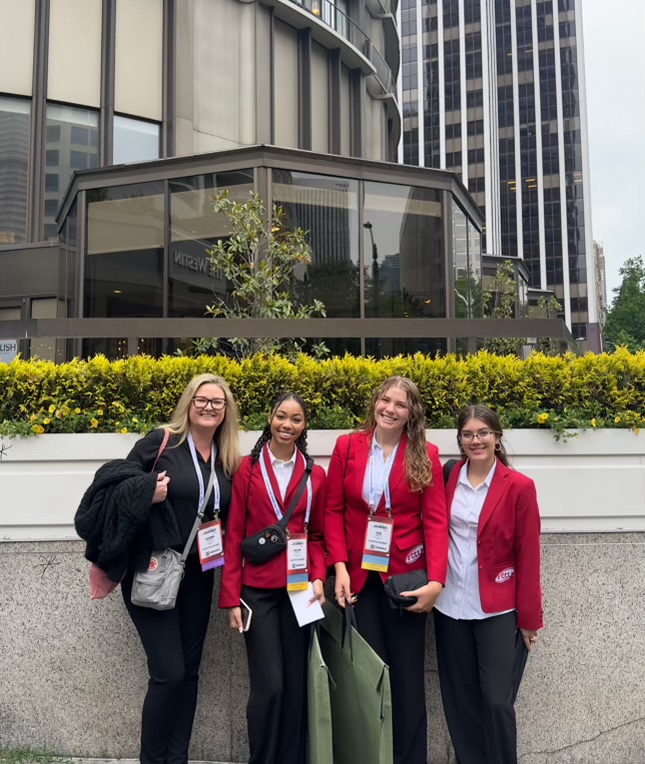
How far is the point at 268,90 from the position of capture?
16109mm

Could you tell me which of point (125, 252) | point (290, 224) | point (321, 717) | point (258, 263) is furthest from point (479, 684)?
point (125, 252)

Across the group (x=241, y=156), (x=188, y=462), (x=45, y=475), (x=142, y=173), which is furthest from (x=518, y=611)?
(x=142, y=173)

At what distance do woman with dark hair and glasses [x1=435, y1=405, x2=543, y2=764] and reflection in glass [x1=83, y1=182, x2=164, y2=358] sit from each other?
8.66 metres

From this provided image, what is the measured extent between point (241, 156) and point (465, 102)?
9073 cm

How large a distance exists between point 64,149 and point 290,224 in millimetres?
7022

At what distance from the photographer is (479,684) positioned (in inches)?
134

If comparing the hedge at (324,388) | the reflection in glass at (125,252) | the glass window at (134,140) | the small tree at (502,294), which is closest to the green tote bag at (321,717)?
→ the hedge at (324,388)

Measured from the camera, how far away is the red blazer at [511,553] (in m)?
3.24

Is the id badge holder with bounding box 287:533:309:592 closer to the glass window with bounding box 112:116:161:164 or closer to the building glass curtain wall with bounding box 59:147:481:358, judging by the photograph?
the building glass curtain wall with bounding box 59:147:481:358

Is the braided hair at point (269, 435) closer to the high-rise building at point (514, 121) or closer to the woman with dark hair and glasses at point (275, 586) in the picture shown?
the woman with dark hair and glasses at point (275, 586)

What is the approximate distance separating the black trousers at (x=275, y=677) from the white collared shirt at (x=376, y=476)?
2.24ft

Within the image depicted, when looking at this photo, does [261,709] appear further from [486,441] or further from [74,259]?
[74,259]

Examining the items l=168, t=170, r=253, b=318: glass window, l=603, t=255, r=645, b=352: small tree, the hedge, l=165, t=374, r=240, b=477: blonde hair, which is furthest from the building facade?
l=603, t=255, r=645, b=352: small tree

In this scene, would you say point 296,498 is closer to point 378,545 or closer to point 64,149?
point 378,545
